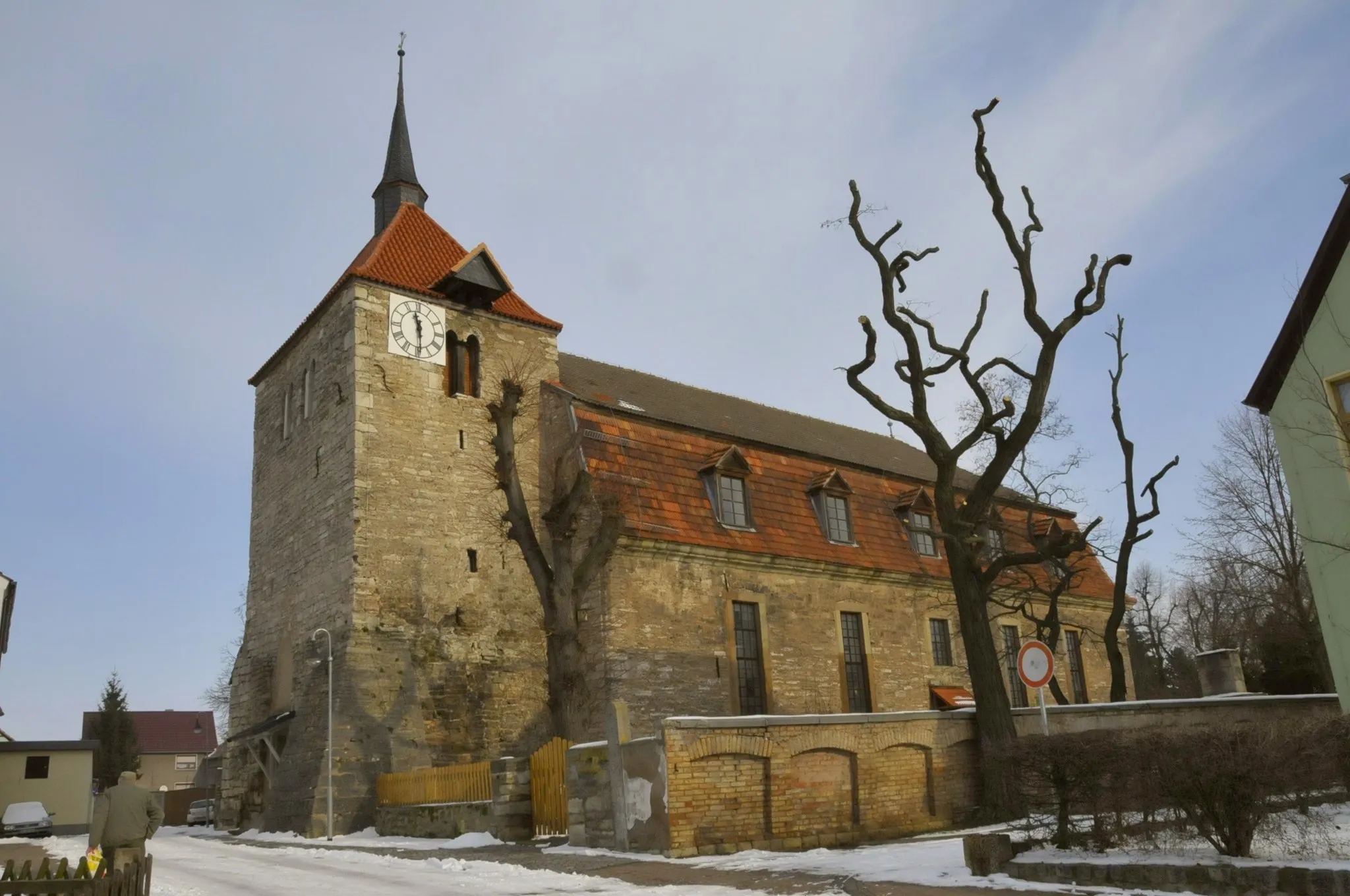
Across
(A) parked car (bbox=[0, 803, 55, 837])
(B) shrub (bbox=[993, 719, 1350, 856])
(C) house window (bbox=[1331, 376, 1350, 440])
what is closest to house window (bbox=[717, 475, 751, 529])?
(C) house window (bbox=[1331, 376, 1350, 440])

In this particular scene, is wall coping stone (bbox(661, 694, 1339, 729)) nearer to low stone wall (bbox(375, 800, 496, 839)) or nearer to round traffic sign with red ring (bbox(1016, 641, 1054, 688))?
low stone wall (bbox(375, 800, 496, 839))

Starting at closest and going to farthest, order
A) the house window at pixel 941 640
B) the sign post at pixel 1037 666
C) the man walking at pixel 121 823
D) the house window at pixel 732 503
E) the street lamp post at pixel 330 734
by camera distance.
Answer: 1. the man walking at pixel 121 823
2. the sign post at pixel 1037 666
3. the street lamp post at pixel 330 734
4. the house window at pixel 732 503
5. the house window at pixel 941 640

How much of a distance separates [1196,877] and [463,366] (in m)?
18.9

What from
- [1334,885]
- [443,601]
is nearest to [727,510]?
[443,601]

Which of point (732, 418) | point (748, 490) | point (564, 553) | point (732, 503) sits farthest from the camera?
point (732, 418)

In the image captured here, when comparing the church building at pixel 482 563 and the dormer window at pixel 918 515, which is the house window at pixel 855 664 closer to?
the church building at pixel 482 563

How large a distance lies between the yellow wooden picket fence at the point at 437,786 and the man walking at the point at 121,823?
7472mm

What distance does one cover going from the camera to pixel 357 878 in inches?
455

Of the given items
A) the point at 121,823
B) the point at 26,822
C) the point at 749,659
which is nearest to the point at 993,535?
the point at 749,659

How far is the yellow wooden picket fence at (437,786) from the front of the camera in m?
16.8

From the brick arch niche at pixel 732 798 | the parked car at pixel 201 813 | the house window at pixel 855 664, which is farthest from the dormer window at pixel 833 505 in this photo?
the parked car at pixel 201 813

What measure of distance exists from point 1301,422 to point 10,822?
30604 millimetres

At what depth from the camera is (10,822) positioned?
2708cm

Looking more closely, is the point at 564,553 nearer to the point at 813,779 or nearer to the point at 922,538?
the point at 813,779
